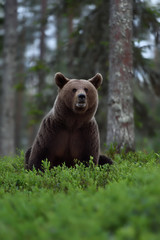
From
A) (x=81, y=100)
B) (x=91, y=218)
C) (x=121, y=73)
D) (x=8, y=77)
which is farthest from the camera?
(x=8, y=77)

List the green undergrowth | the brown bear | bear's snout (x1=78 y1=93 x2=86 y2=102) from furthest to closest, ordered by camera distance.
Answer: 1. the brown bear
2. bear's snout (x1=78 y1=93 x2=86 y2=102)
3. the green undergrowth

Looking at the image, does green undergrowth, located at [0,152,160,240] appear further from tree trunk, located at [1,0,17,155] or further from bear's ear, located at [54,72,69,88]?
tree trunk, located at [1,0,17,155]

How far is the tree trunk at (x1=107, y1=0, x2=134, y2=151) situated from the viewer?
6.74 meters

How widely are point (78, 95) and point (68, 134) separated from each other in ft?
2.41

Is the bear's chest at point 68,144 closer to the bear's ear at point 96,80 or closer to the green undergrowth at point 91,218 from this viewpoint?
the bear's ear at point 96,80

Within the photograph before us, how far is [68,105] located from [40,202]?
2.64m

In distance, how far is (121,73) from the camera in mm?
6820

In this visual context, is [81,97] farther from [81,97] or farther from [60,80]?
[60,80]

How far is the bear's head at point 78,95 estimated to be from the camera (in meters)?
4.73

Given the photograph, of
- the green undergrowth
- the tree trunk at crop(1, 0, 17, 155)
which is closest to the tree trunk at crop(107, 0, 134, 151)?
the green undergrowth

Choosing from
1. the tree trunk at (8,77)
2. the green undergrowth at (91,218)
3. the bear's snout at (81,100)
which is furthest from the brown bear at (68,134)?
the tree trunk at (8,77)

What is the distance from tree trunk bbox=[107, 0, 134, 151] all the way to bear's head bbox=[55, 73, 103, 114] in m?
1.66

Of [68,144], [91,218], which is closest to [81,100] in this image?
[68,144]

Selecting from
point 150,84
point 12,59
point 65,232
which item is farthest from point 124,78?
point 12,59
